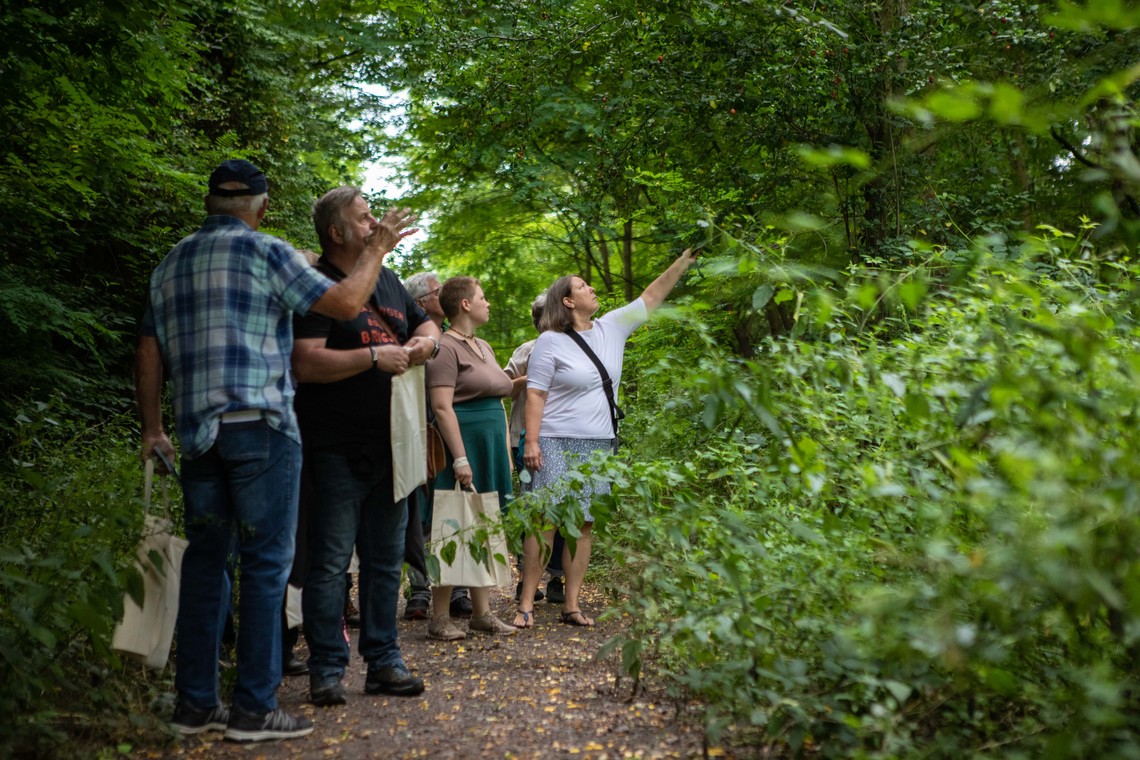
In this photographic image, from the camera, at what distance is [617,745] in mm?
3627

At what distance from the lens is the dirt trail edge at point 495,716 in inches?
144

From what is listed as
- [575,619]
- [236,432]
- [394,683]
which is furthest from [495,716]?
[575,619]

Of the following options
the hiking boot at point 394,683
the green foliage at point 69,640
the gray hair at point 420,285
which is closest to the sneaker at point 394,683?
the hiking boot at point 394,683

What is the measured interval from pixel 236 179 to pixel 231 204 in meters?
0.10

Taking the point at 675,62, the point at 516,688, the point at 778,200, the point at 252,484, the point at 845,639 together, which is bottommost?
the point at 516,688

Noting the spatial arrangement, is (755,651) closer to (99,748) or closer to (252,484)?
(252,484)

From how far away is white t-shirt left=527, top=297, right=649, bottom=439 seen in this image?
244 inches

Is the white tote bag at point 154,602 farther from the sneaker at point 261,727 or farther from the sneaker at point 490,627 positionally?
the sneaker at point 490,627

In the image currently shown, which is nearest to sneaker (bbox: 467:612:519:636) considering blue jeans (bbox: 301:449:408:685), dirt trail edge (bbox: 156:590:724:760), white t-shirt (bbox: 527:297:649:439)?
dirt trail edge (bbox: 156:590:724:760)

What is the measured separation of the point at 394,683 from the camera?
4492mm

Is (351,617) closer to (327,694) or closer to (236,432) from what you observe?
(327,694)

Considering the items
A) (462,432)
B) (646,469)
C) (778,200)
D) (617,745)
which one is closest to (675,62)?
(778,200)

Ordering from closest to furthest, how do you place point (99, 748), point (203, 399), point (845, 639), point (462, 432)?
1. point (845, 639)
2. point (99, 748)
3. point (203, 399)
4. point (462, 432)

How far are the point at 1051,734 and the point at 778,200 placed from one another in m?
6.74
